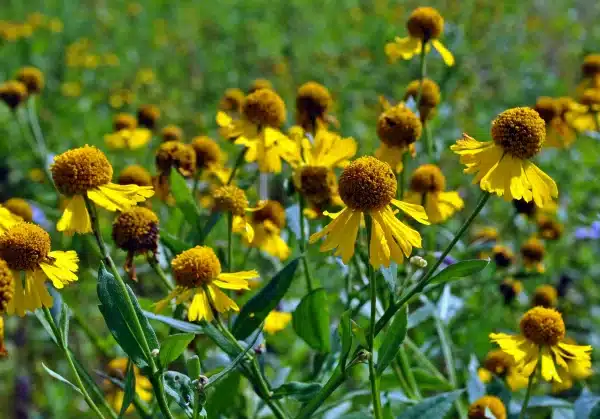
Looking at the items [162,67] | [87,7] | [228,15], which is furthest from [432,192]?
[87,7]

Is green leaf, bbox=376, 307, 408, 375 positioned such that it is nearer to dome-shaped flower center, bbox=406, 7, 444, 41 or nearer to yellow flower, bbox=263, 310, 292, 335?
yellow flower, bbox=263, 310, 292, 335

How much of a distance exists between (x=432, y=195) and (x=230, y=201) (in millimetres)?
469

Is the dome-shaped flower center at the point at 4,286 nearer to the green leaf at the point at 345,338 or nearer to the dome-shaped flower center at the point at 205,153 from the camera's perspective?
the green leaf at the point at 345,338

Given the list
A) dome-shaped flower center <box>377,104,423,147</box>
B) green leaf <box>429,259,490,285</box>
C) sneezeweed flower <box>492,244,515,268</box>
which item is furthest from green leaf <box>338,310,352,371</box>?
sneezeweed flower <box>492,244,515,268</box>

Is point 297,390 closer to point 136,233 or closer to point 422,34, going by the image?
point 136,233

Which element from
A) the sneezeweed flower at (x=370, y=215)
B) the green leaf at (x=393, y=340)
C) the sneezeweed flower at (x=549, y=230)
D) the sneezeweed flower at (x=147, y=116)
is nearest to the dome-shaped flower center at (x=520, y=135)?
the sneezeweed flower at (x=370, y=215)

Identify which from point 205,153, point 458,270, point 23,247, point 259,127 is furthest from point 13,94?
point 458,270

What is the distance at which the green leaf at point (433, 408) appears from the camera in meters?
1.21

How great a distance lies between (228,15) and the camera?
5.59m

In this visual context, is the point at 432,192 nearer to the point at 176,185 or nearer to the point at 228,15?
the point at 176,185

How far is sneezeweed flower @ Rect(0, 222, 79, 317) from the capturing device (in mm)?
1030

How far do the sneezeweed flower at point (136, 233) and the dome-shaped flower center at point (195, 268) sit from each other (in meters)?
0.07

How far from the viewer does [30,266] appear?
105cm

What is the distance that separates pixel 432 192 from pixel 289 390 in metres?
0.57
